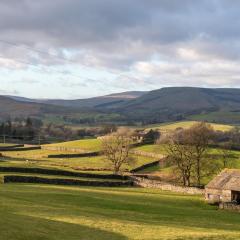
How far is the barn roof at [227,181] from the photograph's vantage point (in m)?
60.5

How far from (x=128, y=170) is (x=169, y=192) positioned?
25440 millimetres

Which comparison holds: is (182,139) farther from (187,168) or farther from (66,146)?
(66,146)

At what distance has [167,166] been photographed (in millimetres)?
92875

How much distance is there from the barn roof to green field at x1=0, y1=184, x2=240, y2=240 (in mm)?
6615

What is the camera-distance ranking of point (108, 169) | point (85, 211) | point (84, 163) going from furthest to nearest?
point (84, 163) → point (108, 169) → point (85, 211)

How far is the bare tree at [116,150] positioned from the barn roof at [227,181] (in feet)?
88.7

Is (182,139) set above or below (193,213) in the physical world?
above

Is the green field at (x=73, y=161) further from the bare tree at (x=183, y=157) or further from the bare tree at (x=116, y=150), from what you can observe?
the bare tree at (x=183, y=157)

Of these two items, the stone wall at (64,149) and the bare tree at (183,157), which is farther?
the stone wall at (64,149)

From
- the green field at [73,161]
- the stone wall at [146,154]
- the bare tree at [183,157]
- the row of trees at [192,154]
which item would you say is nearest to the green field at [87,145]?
the stone wall at [146,154]

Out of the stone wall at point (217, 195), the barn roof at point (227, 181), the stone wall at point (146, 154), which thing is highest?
the stone wall at point (146, 154)

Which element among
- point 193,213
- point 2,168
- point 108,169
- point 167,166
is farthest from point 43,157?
point 193,213

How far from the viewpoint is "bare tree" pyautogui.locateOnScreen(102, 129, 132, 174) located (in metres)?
89.2

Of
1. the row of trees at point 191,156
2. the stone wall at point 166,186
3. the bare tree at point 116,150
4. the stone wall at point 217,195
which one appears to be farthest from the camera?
the bare tree at point 116,150
